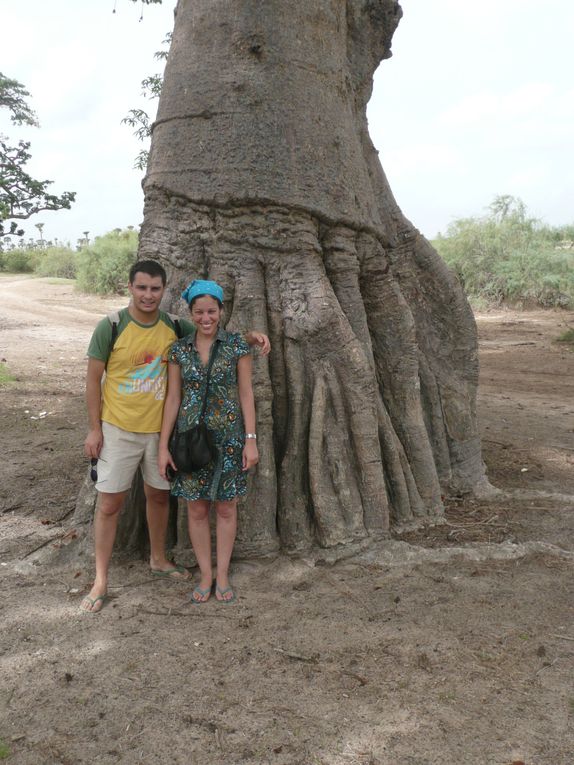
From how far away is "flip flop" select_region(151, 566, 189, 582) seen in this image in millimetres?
3567

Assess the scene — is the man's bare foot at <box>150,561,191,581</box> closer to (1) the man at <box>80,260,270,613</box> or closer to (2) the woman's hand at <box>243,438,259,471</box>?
(1) the man at <box>80,260,270,613</box>

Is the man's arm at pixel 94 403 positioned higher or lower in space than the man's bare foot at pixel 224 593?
higher

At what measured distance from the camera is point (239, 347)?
3.23m

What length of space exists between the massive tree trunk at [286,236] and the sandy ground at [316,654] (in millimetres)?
410

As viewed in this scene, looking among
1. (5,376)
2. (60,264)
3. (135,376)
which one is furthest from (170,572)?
(60,264)

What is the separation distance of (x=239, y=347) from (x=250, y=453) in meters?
0.52

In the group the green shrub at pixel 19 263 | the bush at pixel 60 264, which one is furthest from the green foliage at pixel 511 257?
the green shrub at pixel 19 263

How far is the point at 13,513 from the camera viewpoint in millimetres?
4672

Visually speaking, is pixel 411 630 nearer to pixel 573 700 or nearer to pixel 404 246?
pixel 573 700

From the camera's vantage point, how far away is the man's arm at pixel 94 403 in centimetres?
318

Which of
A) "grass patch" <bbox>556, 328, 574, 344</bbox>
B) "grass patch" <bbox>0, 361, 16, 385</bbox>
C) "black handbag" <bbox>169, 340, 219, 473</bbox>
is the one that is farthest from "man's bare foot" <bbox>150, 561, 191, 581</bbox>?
"grass patch" <bbox>556, 328, 574, 344</bbox>

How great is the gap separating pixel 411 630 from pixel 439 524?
136 centimetres

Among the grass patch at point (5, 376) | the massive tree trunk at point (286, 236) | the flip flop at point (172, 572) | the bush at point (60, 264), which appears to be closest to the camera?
the flip flop at point (172, 572)

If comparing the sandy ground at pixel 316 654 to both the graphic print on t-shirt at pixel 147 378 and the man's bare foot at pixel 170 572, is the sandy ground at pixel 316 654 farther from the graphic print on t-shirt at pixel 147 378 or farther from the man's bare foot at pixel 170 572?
the graphic print on t-shirt at pixel 147 378
